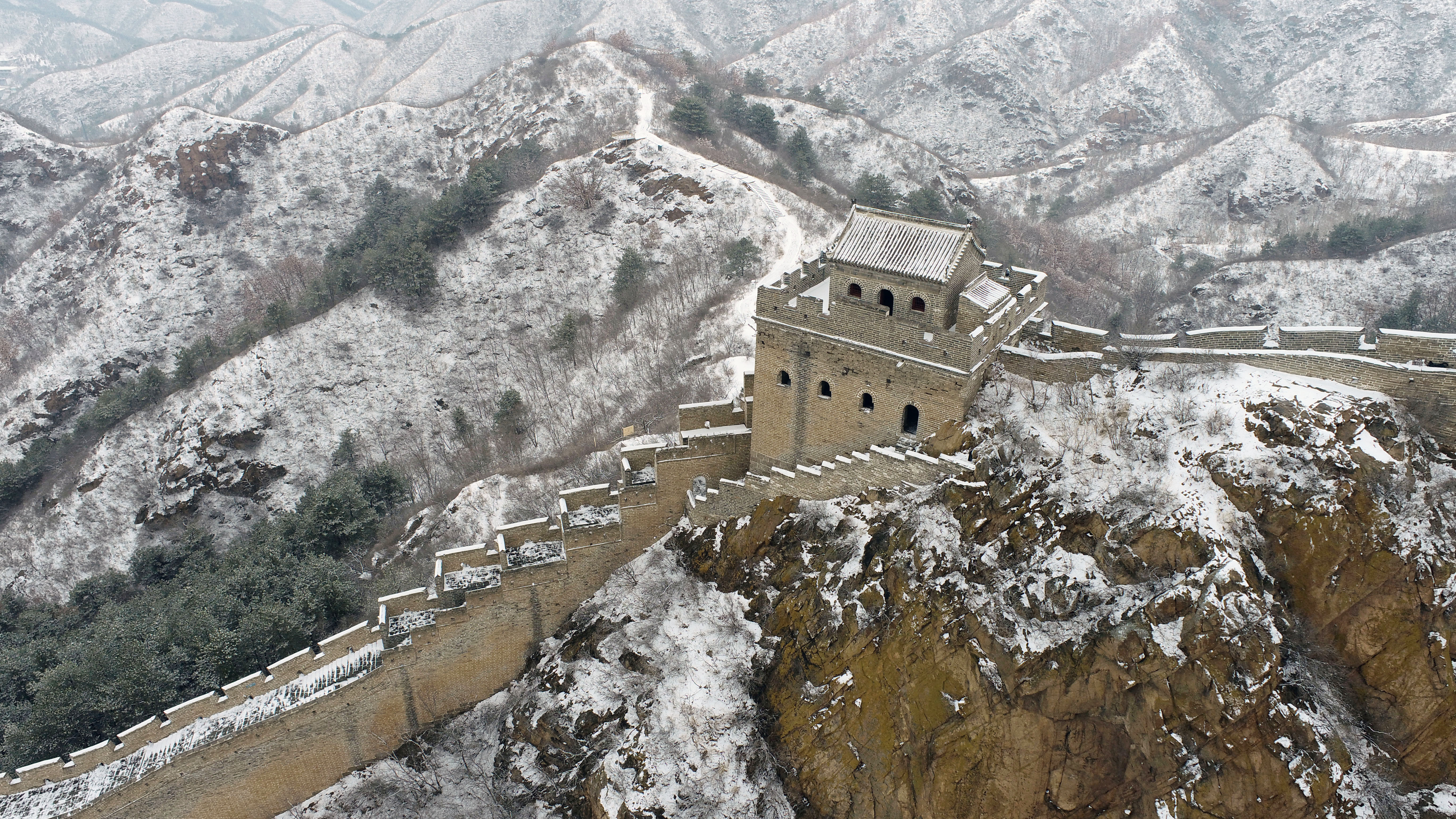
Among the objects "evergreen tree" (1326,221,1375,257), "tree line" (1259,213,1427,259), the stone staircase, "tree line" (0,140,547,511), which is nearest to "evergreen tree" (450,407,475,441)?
"tree line" (0,140,547,511)

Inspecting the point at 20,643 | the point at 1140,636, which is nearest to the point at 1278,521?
the point at 1140,636

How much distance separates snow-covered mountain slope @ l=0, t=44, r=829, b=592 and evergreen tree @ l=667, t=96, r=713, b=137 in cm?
522

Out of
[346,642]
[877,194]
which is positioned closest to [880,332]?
[346,642]

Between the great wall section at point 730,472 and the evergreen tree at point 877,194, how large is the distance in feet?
111

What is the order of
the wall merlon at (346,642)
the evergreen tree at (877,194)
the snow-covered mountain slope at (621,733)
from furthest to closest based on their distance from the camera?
the evergreen tree at (877,194) < the wall merlon at (346,642) < the snow-covered mountain slope at (621,733)

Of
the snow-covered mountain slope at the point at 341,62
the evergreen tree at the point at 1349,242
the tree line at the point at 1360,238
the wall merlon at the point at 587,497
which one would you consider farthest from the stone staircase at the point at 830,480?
the snow-covered mountain slope at the point at 341,62

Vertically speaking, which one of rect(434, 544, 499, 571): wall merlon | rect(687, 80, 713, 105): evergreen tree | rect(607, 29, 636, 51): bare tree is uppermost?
rect(607, 29, 636, 51): bare tree

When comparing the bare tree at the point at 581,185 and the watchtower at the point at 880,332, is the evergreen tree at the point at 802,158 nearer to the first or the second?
the bare tree at the point at 581,185

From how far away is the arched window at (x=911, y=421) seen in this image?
76.1 feet

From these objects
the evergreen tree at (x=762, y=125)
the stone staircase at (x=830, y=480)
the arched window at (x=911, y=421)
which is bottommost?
the stone staircase at (x=830, y=480)

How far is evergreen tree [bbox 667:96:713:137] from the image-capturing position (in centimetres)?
6662

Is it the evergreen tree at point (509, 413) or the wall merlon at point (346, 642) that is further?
the evergreen tree at point (509, 413)

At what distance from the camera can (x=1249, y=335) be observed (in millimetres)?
21641

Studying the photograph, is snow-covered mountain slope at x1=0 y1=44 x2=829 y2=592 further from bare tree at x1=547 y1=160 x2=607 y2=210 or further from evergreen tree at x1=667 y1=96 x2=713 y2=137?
evergreen tree at x1=667 y1=96 x2=713 y2=137
